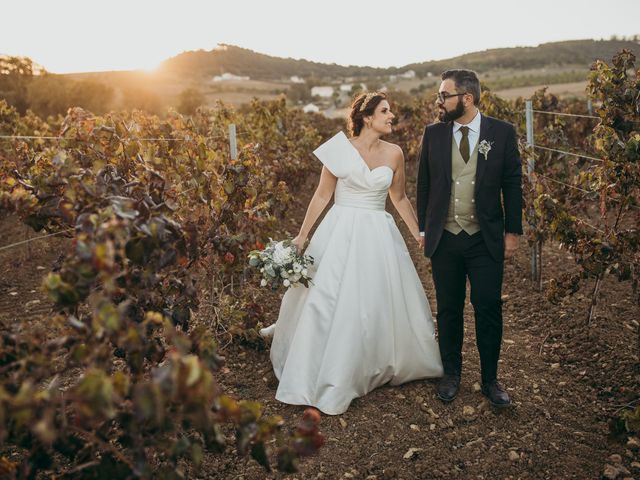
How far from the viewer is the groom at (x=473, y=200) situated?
3.31 m

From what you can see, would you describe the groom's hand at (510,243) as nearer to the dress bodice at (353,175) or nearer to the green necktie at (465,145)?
the green necktie at (465,145)

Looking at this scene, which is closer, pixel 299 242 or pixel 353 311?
pixel 353 311

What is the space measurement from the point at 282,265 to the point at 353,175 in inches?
31.8

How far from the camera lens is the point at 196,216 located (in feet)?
14.4

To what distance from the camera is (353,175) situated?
3773 millimetres

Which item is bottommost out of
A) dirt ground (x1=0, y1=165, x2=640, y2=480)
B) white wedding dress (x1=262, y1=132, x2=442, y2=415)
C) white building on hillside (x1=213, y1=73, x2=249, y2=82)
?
dirt ground (x1=0, y1=165, x2=640, y2=480)

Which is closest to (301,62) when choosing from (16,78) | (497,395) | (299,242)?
(16,78)

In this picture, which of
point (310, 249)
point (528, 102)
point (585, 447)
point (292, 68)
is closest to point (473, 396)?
point (585, 447)

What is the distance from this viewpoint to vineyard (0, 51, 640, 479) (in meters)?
1.61

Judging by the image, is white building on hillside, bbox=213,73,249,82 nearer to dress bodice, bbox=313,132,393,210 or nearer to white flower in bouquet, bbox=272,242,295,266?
dress bodice, bbox=313,132,393,210

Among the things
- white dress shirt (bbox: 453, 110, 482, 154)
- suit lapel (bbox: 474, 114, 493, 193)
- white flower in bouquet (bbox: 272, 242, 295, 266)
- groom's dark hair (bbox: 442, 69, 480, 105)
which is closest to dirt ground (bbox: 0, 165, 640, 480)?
white flower in bouquet (bbox: 272, 242, 295, 266)

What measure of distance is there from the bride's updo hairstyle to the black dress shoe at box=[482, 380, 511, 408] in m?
1.98

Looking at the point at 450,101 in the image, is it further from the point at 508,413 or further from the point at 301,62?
the point at 301,62

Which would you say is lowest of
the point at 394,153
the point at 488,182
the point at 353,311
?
the point at 353,311
